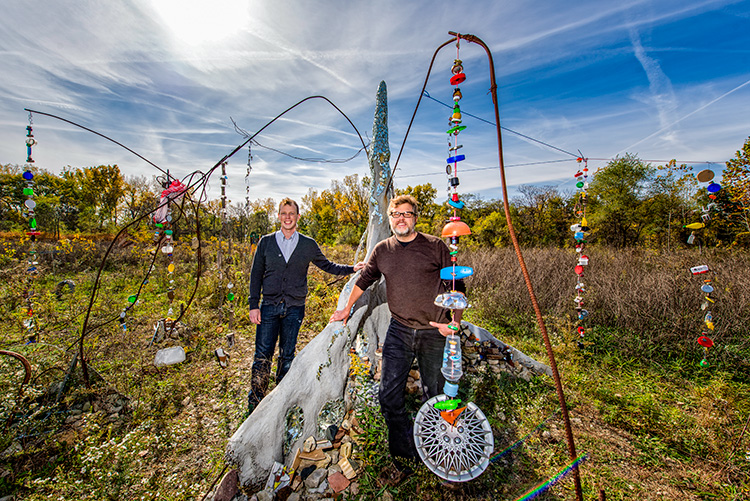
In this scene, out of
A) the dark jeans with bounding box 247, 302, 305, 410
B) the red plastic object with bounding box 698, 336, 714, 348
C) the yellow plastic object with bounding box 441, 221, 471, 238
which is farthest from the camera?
the red plastic object with bounding box 698, 336, 714, 348

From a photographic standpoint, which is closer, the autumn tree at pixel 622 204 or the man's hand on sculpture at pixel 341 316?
the man's hand on sculpture at pixel 341 316

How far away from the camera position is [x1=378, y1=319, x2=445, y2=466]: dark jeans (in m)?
2.41

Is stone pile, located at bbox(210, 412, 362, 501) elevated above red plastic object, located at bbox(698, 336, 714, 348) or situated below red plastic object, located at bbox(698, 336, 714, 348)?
below

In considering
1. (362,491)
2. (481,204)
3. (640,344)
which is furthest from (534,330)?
(481,204)

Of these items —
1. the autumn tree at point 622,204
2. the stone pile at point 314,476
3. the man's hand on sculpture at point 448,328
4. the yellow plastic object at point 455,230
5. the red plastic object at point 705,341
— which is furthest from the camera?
the autumn tree at point 622,204

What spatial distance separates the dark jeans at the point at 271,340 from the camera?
3.01 metres

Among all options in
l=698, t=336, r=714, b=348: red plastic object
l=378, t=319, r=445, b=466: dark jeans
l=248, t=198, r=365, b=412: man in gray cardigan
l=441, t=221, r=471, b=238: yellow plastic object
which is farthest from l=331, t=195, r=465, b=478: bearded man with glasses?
l=698, t=336, r=714, b=348: red plastic object

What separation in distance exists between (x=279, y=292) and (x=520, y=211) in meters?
15.6

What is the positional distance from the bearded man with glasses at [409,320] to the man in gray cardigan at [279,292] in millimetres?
839

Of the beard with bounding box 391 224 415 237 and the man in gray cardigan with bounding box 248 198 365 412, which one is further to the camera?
the man in gray cardigan with bounding box 248 198 365 412

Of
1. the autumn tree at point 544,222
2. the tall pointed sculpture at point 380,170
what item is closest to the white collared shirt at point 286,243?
the tall pointed sculpture at point 380,170

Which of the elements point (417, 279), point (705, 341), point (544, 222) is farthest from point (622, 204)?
point (417, 279)

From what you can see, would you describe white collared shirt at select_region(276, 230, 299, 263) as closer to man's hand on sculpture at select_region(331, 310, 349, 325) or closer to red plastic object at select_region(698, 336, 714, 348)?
man's hand on sculpture at select_region(331, 310, 349, 325)

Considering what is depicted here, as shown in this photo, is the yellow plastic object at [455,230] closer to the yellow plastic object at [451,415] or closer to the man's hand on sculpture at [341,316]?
the yellow plastic object at [451,415]
